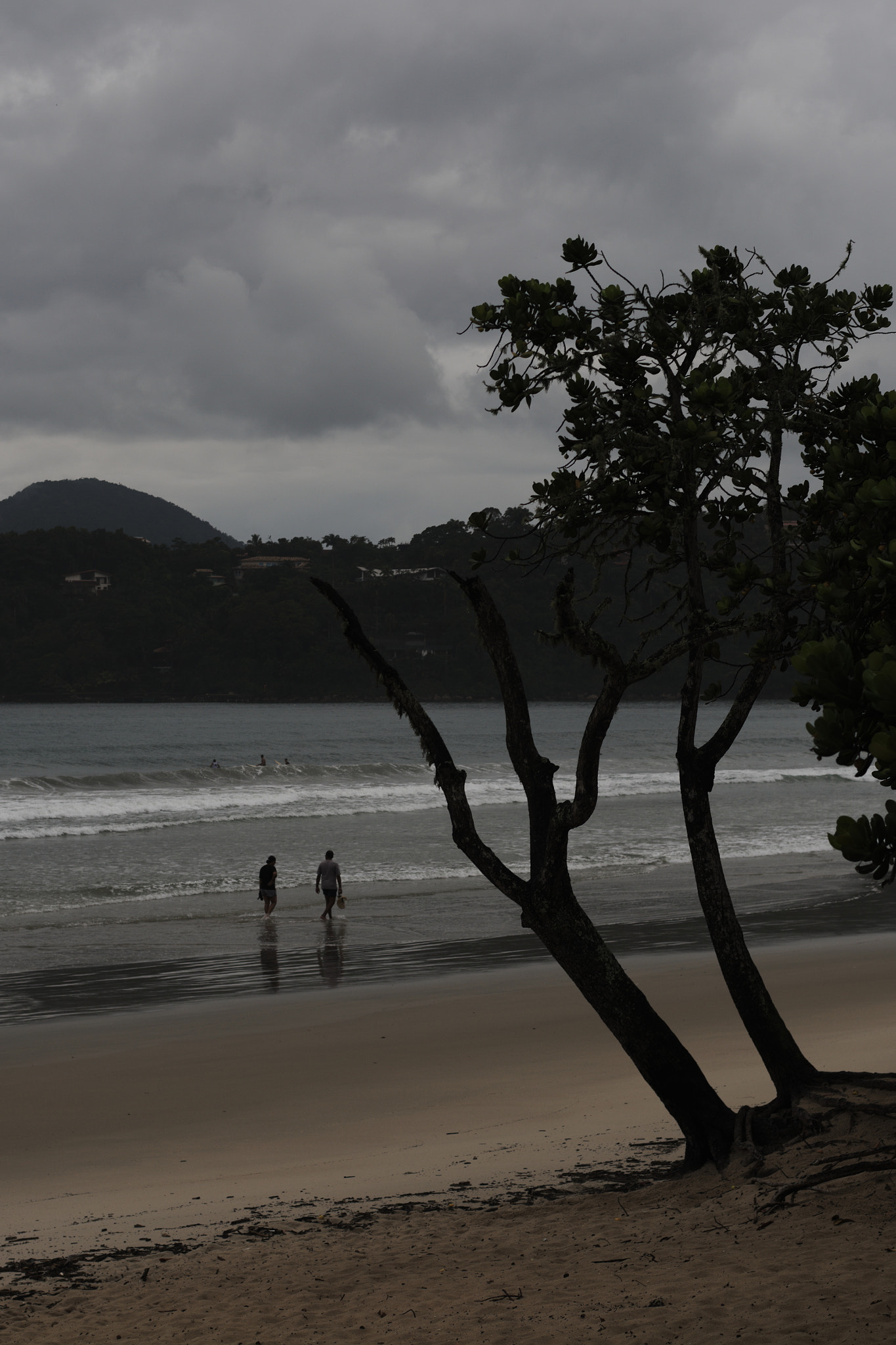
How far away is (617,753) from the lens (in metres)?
73.1

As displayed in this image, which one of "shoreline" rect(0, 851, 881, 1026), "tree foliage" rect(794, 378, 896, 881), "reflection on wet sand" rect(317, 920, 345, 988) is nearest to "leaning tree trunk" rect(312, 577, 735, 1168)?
"tree foliage" rect(794, 378, 896, 881)

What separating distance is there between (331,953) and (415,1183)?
969 cm

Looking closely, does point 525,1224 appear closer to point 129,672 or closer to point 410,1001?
point 410,1001

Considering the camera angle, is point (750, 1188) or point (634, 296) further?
point (634, 296)

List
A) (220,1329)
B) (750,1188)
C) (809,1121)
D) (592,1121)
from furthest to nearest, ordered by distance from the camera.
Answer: (592,1121), (809,1121), (750,1188), (220,1329)

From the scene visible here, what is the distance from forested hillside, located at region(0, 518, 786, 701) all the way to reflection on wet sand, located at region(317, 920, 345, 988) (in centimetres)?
11254

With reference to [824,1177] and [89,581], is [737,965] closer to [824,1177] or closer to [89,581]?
[824,1177]

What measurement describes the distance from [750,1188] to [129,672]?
13752cm

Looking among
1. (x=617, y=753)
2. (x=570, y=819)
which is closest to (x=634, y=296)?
(x=570, y=819)

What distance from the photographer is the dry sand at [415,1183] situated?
15.4ft

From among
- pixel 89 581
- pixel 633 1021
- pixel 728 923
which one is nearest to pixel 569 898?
pixel 633 1021

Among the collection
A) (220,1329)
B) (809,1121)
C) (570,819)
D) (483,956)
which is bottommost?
(483,956)

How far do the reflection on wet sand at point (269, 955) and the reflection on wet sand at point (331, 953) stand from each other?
0.63 metres

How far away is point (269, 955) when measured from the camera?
54.7ft
